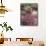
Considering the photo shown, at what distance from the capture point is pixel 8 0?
3.78m

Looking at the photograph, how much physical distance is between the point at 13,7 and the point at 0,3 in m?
0.42

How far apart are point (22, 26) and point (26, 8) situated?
1.89 ft

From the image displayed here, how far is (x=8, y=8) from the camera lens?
12.4ft

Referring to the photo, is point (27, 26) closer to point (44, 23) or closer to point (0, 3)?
point (44, 23)

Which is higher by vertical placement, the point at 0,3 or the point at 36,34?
the point at 0,3

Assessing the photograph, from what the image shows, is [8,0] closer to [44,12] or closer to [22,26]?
[22,26]

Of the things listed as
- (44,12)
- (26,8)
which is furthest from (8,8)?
(44,12)

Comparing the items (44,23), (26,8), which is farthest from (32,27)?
(26,8)

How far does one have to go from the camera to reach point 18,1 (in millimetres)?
3756

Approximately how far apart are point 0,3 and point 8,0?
26 cm

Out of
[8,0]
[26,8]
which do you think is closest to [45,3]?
[26,8]

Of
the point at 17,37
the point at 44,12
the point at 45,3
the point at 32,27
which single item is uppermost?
the point at 45,3

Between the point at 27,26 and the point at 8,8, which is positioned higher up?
the point at 8,8

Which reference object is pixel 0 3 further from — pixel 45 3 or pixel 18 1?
pixel 45 3
